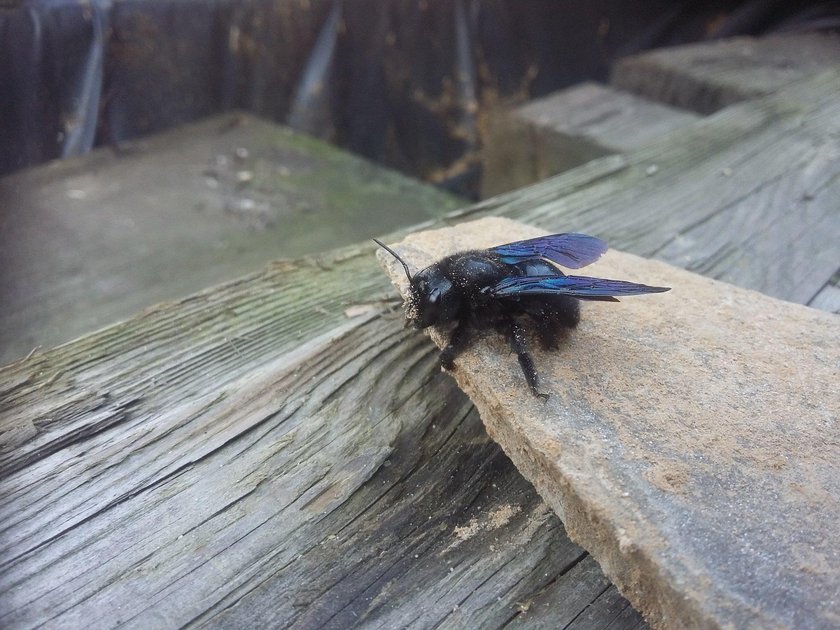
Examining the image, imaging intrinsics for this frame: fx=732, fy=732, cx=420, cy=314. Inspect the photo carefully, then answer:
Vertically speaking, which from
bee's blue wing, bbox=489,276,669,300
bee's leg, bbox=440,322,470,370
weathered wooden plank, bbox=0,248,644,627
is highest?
bee's blue wing, bbox=489,276,669,300

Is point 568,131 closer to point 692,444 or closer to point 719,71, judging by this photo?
point 719,71

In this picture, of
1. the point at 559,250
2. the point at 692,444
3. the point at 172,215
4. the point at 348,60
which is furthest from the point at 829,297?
the point at 348,60

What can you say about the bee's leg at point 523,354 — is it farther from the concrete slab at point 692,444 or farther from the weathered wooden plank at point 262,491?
the weathered wooden plank at point 262,491

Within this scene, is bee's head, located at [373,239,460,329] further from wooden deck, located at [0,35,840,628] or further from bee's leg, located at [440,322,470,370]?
wooden deck, located at [0,35,840,628]

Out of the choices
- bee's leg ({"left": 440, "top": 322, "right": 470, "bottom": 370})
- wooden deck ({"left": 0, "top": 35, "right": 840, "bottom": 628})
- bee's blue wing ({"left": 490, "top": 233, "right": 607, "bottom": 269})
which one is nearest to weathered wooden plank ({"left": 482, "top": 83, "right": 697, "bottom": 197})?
wooden deck ({"left": 0, "top": 35, "right": 840, "bottom": 628})

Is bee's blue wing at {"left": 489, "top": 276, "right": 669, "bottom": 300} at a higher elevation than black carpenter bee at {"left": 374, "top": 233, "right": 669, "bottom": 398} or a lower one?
higher

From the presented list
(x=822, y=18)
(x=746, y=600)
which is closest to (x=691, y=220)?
(x=746, y=600)

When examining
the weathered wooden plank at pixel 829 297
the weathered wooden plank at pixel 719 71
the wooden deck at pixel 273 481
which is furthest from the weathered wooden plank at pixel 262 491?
the weathered wooden plank at pixel 719 71

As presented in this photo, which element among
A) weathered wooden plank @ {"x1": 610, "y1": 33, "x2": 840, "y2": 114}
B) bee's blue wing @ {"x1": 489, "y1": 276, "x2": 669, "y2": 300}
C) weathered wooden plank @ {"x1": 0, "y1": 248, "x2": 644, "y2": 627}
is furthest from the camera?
weathered wooden plank @ {"x1": 610, "y1": 33, "x2": 840, "y2": 114}
